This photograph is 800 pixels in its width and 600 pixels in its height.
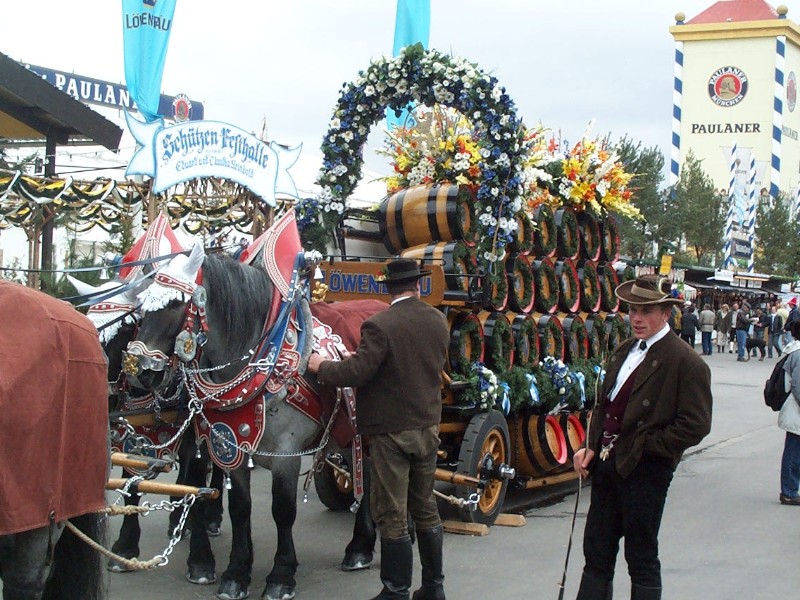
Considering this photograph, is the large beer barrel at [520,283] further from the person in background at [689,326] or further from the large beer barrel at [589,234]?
the person in background at [689,326]

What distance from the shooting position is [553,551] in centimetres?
677

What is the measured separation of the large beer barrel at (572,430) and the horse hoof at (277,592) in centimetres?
370

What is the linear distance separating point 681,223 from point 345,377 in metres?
35.0

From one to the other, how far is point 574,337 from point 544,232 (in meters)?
1.03

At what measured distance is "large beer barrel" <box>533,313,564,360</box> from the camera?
829cm

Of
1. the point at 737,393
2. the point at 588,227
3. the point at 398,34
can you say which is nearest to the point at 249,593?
the point at 588,227

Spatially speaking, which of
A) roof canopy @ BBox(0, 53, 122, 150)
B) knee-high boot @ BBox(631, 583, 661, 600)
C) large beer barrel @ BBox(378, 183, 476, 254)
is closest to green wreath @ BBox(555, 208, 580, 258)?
large beer barrel @ BBox(378, 183, 476, 254)

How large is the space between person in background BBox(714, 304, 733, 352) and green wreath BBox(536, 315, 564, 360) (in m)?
23.8

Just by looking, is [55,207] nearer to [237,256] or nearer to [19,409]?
[237,256]

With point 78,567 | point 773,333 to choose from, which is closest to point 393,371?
point 78,567

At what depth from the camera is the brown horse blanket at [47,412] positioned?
305 cm

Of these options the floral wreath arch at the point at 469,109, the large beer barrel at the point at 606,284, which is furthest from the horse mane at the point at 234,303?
the large beer barrel at the point at 606,284

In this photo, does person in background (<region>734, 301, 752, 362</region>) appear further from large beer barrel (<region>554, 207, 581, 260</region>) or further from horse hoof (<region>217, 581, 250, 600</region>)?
horse hoof (<region>217, 581, 250, 600</region>)

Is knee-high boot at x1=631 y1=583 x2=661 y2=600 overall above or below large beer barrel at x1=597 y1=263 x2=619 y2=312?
below
